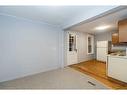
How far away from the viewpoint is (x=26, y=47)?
10.6ft

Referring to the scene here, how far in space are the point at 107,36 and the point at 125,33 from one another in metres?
3.43

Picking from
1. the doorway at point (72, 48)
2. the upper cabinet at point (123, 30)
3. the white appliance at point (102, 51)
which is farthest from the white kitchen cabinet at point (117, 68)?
the white appliance at point (102, 51)

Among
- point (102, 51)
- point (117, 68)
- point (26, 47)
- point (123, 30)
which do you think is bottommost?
point (117, 68)

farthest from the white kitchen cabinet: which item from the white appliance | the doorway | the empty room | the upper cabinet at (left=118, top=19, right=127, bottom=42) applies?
the white appliance

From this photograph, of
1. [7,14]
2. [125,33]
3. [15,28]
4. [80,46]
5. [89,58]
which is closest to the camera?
[125,33]

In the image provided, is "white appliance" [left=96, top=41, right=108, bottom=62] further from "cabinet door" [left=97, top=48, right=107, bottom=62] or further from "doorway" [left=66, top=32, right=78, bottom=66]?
"doorway" [left=66, top=32, right=78, bottom=66]

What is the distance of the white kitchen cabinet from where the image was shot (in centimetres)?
242

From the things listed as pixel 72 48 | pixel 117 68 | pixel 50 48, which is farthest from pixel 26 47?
pixel 117 68

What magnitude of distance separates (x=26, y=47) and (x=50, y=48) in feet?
3.58

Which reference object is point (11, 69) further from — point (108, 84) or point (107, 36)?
point (107, 36)

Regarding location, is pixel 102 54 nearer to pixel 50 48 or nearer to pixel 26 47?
pixel 50 48

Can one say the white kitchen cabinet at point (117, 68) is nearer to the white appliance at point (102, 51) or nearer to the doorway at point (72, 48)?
the doorway at point (72, 48)

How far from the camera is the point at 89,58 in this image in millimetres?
6258
